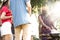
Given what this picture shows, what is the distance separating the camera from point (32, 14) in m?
2.32

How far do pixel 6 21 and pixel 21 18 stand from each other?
6.7 inches

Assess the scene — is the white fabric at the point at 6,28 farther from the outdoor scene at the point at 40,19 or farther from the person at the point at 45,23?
the person at the point at 45,23

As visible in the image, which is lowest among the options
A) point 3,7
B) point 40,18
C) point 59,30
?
point 59,30

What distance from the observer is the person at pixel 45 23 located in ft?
7.72

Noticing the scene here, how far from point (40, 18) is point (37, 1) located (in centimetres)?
21

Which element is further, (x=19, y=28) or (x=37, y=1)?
(x=37, y=1)

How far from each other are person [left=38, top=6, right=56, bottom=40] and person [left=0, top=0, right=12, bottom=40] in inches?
15.0

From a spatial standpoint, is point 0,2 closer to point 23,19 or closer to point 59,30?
point 23,19

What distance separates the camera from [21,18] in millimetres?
2170

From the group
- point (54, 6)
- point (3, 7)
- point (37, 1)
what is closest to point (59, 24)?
point (54, 6)

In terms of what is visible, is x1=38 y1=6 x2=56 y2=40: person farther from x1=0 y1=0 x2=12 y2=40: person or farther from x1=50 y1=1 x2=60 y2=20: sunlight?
x1=0 y1=0 x2=12 y2=40: person

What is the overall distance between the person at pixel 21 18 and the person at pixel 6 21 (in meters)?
0.06

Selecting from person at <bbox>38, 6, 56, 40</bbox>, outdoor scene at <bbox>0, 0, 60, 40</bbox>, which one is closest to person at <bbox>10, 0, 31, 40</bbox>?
outdoor scene at <bbox>0, 0, 60, 40</bbox>

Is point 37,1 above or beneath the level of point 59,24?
above
